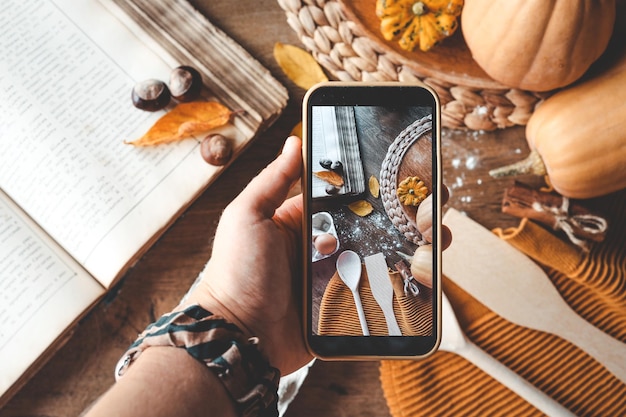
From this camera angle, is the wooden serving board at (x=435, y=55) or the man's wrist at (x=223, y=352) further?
the wooden serving board at (x=435, y=55)

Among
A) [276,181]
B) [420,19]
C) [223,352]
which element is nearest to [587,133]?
[420,19]

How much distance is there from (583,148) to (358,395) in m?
0.42

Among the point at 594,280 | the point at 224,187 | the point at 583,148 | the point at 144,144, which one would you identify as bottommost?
the point at 594,280

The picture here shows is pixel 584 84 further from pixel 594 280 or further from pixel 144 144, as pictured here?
pixel 144 144

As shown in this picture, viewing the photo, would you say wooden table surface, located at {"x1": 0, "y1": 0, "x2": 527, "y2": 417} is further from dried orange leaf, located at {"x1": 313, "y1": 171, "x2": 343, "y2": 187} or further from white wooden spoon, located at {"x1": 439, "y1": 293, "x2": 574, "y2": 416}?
dried orange leaf, located at {"x1": 313, "y1": 171, "x2": 343, "y2": 187}

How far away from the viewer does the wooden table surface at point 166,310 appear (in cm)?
74

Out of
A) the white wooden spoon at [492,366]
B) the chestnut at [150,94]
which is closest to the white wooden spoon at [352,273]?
the white wooden spoon at [492,366]

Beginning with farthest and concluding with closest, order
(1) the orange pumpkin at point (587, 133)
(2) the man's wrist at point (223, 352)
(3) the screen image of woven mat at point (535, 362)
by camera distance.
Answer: (3) the screen image of woven mat at point (535, 362) → (1) the orange pumpkin at point (587, 133) → (2) the man's wrist at point (223, 352)

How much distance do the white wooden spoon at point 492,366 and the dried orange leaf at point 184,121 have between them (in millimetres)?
377

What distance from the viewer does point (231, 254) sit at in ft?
1.85

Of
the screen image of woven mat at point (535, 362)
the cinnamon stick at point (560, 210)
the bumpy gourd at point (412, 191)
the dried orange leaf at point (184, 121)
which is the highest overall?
the dried orange leaf at point (184, 121)

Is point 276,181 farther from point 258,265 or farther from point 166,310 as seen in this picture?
point 166,310

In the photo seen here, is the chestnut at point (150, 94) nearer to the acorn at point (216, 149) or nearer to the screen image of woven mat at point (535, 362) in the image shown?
the acorn at point (216, 149)

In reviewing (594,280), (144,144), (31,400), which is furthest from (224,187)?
(594,280)
